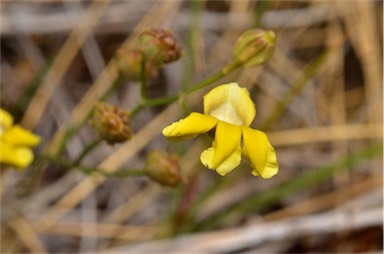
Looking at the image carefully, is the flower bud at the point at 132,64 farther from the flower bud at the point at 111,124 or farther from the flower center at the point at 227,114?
the flower center at the point at 227,114

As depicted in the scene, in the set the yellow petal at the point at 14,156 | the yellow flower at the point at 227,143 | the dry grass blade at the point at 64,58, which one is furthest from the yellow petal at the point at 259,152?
the dry grass blade at the point at 64,58

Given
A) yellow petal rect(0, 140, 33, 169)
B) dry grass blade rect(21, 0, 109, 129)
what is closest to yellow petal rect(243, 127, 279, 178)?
yellow petal rect(0, 140, 33, 169)

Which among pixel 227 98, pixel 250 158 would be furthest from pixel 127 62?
pixel 250 158

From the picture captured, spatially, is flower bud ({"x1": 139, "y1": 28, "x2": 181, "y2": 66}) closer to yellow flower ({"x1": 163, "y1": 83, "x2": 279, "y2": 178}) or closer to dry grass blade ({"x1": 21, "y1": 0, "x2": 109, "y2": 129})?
yellow flower ({"x1": 163, "y1": 83, "x2": 279, "y2": 178})

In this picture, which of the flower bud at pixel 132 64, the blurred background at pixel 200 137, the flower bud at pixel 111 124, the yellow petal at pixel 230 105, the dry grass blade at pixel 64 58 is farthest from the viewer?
the dry grass blade at pixel 64 58

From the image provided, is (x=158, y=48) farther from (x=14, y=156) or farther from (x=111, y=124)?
(x=14, y=156)

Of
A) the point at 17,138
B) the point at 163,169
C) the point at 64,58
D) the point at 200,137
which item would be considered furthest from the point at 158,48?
the point at 64,58
